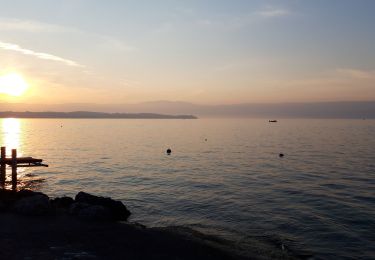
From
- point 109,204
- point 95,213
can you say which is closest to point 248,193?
point 109,204

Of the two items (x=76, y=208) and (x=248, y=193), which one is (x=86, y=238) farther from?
(x=248, y=193)

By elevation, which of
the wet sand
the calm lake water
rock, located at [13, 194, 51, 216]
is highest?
Result: rock, located at [13, 194, 51, 216]

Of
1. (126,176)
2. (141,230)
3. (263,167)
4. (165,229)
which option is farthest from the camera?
(263,167)

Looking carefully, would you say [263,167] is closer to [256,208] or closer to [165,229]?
[256,208]

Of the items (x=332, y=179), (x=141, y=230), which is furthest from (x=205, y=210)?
(x=332, y=179)

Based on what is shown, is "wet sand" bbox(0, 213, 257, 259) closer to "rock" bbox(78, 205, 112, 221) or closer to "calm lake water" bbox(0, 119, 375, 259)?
"rock" bbox(78, 205, 112, 221)

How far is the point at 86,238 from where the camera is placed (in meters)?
18.4

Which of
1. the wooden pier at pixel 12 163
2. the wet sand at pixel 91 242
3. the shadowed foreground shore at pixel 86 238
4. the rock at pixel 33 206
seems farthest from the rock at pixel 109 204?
the wooden pier at pixel 12 163

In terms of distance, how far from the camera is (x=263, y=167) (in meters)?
54.5

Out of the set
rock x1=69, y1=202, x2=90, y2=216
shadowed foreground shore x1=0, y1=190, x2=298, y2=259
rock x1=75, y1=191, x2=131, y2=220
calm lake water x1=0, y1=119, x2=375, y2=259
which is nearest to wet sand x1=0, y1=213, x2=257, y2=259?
shadowed foreground shore x1=0, y1=190, x2=298, y2=259

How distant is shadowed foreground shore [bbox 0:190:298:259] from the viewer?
53.7ft

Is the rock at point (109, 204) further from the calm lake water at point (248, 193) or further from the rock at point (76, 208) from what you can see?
the rock at point (76, 208)

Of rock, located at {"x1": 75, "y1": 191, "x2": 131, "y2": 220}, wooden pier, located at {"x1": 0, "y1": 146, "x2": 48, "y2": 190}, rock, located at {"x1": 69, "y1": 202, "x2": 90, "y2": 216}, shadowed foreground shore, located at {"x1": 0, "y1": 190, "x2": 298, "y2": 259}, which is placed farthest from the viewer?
wooden pier, located at {"x1": 0, "y1": 146, "x2": 48, "y2": 190}

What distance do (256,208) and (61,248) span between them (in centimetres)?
1724
